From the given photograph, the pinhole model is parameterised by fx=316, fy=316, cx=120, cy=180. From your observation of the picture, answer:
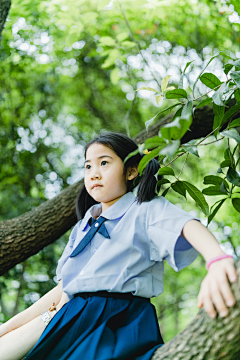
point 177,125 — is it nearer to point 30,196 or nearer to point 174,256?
point 174,256

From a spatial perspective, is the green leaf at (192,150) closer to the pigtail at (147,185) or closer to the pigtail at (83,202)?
the pigtail at (147,185)

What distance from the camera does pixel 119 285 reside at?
104cm

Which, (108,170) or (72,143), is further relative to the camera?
(72,143)

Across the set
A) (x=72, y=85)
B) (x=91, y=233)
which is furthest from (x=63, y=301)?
(x=72, y=85)

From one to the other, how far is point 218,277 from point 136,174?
660mm

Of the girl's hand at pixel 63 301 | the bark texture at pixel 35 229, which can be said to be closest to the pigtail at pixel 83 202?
the girl's hand at pixel 63 301

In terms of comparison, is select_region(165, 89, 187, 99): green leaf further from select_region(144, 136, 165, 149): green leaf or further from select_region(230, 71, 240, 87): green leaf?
select_region(144, 136, 165, 149): green leaf

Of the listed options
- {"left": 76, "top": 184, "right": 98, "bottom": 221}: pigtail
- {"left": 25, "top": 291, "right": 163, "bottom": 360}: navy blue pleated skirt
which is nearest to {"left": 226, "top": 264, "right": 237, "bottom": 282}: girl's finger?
{"left": 25, "top": 291, "right": 163, "bottom": 360}: navy blue pleated skirt

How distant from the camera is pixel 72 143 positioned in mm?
4117

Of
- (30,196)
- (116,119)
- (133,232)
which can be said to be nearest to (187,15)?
(116,119)

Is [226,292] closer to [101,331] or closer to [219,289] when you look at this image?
[219,289]

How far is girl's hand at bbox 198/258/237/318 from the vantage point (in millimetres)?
663

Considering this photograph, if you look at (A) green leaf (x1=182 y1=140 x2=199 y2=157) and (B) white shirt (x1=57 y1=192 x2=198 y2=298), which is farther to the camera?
(B) white shirt (x1=57 y1=192 x2=198 y2=298)

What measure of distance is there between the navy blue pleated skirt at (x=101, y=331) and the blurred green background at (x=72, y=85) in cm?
165
